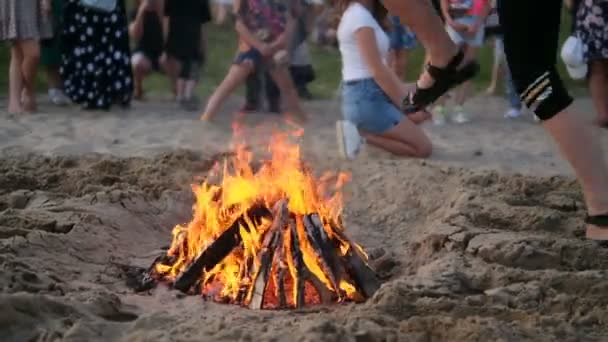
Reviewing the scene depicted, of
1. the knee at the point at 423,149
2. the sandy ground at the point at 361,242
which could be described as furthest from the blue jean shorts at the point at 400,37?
the knee at the point at 423,149

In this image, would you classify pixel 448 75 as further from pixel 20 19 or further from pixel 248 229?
pixel 20 19

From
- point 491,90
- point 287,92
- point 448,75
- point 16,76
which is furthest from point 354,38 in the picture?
point 491,90

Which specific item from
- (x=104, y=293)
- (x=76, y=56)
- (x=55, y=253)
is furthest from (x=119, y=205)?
(x=76, y=56)

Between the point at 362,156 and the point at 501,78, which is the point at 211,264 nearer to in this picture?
the point at 362,156

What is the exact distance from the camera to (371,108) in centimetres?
745

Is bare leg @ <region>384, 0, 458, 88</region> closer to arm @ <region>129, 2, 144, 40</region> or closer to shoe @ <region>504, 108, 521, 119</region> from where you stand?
shoe @ <region>504, 108, 521, 119</region>

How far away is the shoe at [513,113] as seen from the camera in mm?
9781

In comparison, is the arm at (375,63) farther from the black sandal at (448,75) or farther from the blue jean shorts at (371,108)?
the black sandal at (448,75)

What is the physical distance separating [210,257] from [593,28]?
5.39 metres

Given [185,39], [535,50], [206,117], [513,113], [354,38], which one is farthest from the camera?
[185,39]

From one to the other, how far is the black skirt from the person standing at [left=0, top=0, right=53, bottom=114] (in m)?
0.33

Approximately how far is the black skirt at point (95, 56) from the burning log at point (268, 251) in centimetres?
608

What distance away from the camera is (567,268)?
4168 millimetres

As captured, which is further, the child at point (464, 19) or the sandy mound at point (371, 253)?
the child at point (464, 19)
